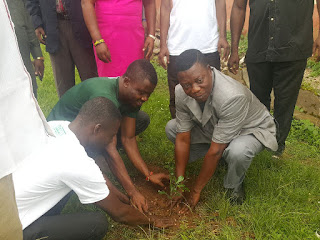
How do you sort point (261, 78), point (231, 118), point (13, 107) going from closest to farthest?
point (13, 107)
point (231, 118)
point (261, 78)

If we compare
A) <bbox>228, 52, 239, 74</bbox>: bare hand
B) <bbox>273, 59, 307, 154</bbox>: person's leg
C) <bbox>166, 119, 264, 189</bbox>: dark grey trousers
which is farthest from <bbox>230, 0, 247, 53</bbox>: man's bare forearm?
<bbox>166, 119, 264, 189</bbox>: dark grey trousers

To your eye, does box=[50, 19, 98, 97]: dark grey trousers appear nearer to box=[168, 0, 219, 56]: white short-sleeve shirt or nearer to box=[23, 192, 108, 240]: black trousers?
box=[168, 0, 219, 56]: white short-sleeve shirt

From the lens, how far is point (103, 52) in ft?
9.80

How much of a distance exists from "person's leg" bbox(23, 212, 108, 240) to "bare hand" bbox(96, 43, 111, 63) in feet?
4.69

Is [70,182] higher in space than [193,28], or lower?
lower

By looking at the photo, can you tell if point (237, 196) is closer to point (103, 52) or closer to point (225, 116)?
point (225, 116)

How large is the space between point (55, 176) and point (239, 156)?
144 cm

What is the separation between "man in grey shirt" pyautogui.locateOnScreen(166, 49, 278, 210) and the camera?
2.60m

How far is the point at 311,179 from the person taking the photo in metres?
3.15

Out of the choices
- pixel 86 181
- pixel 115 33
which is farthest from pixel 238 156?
pixel 115 33

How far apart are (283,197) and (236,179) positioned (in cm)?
47

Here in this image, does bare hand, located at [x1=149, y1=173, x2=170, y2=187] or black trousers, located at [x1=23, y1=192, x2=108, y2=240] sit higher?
black trousers, located at [x1=23, y1=192, x2=108, y2=240]

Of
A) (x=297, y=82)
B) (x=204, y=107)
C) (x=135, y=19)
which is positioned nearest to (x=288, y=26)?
(x=297, y=82)

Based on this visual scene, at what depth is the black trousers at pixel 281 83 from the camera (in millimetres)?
3195
